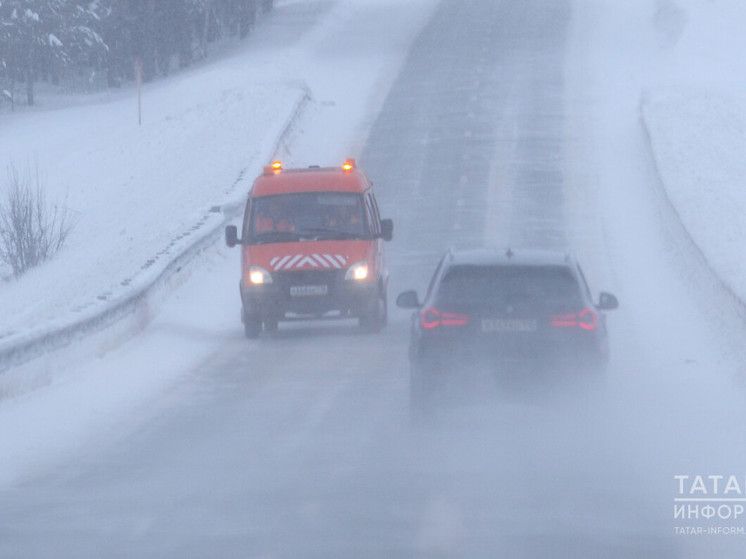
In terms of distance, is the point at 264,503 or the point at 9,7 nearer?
the point at 264,503

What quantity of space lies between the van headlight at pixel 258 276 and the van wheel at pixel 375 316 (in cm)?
136

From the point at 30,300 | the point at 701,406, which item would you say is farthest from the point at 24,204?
the point at 701,406

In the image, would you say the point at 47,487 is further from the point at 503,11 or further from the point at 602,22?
the point at 503,11

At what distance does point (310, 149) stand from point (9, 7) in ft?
123

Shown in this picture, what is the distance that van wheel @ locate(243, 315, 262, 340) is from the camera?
21.7 m

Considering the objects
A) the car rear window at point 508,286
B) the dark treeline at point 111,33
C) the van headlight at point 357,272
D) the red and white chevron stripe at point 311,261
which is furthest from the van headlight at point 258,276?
the dark treeline at point 111,33

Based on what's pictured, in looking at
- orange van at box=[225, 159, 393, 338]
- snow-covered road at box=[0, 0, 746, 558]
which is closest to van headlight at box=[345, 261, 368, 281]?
orange van at box=[225, 159, 393, 338]

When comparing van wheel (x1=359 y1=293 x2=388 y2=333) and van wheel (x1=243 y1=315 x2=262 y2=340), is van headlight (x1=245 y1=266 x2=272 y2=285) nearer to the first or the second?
van wheel (x1=243 y1=315 x2=262 y2=340)

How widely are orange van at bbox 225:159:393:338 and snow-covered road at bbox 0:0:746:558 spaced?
0.47 m

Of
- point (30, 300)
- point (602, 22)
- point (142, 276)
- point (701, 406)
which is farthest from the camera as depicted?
point (602, 22)

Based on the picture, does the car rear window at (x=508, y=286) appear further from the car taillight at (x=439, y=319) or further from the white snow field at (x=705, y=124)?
the white snow field at (x=705, y=124)

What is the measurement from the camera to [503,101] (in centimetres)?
4878

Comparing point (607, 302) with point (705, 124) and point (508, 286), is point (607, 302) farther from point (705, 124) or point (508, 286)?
point (705, 124)

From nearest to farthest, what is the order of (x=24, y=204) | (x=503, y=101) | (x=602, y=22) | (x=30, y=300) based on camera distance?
(x=30, y=300) → (x=24, y=204) → (x=503, y=101) → (x=602, y=22)
